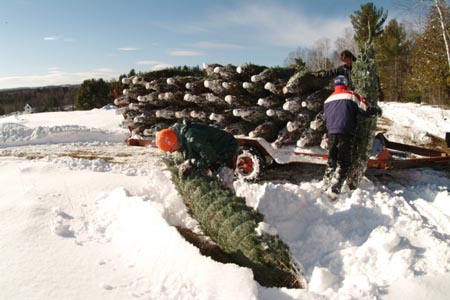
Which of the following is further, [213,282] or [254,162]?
[254,162]

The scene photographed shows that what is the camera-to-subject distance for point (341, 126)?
16.4 ft

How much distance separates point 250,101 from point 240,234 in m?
3.91

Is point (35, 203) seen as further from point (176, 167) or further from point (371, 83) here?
point (371, 83)

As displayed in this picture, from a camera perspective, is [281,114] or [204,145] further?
[281,114]

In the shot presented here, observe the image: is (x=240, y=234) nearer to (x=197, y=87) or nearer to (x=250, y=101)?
(x=250, y=101)

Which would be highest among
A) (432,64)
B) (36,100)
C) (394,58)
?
(394,58)

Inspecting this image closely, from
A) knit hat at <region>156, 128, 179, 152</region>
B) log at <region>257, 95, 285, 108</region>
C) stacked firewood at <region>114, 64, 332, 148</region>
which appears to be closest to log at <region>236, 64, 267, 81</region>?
stacked firewood at <region>114, 64, 332, 148</region>

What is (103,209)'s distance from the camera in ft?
15.5

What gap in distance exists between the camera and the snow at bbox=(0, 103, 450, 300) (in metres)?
2.90

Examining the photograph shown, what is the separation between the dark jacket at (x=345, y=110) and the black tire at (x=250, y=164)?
1.45m

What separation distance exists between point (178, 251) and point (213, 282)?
611mm

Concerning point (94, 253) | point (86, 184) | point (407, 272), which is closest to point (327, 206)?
point (407, 272)

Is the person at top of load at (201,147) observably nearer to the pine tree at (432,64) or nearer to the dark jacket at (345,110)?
the dark jacket at (345,110)

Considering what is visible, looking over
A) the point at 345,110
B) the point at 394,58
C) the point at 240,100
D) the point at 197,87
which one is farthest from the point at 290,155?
the point at 394,58
